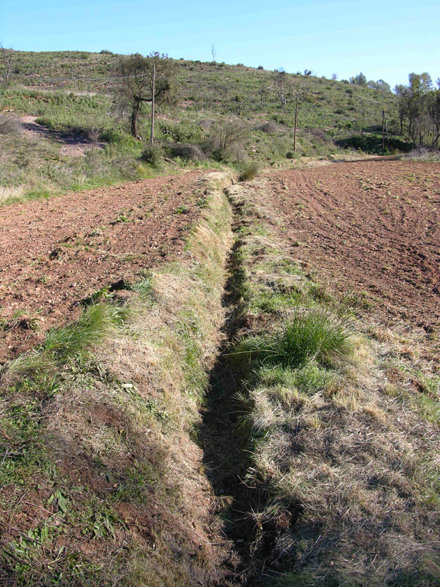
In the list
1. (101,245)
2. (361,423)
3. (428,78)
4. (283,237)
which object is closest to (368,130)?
(428,78)

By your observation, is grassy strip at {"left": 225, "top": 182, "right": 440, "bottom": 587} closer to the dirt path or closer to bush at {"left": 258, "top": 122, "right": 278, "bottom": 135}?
the dirt path

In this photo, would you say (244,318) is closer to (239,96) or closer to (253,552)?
(253,552)

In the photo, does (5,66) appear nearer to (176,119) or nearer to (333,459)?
(176,119)

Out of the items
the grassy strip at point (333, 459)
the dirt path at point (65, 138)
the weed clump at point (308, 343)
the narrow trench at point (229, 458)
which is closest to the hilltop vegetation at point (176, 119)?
the dirt path at point (65, 138)

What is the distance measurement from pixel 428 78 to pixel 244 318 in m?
49.0

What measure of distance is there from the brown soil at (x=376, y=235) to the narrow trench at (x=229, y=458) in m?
2.73

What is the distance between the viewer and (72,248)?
321 inches

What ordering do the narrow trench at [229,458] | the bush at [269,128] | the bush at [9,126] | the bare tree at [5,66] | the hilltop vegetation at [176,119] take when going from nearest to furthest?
the narrow trench at [229,458] → the hilltop vegetation at [176,119] → the bush at [9,126] → the bare tree at [5,66] → the bush at [269,128]

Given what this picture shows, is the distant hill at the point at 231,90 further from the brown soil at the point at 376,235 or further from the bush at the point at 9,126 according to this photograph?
the brown soil at the point at 376,235

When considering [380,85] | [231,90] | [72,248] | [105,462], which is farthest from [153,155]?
[380,85]

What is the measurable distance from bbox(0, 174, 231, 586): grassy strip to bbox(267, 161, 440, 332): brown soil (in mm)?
3931

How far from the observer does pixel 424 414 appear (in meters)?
4.32

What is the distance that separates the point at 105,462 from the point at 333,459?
1.97 m

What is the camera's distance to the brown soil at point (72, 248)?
17.7 feet
